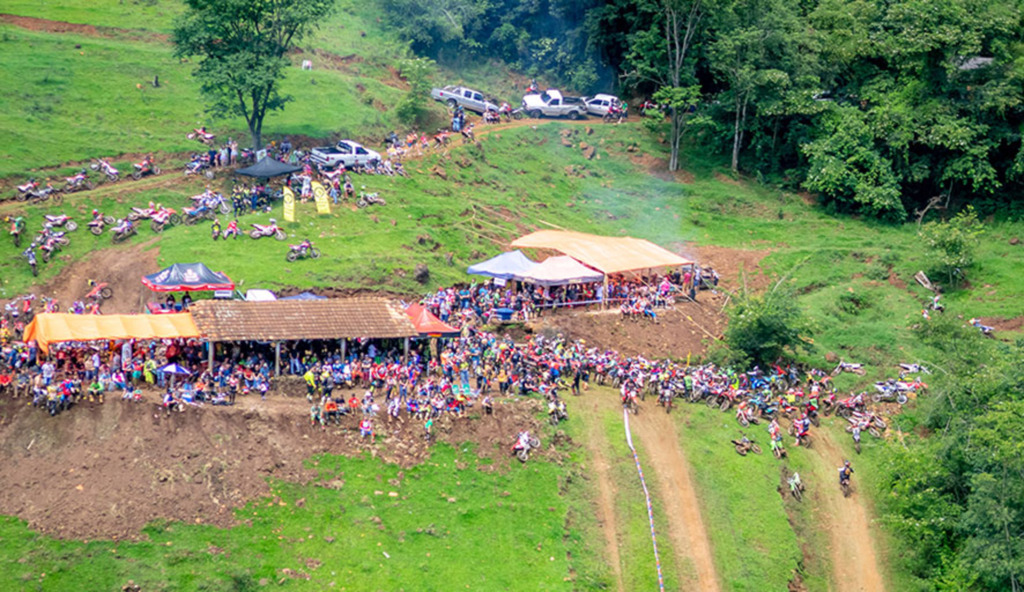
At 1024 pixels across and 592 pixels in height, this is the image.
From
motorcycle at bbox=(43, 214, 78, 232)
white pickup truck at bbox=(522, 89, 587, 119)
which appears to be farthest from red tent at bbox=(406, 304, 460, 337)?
white pickup truck at bbox=(522, 89, 587, 119)

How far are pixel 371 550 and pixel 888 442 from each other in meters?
21.8

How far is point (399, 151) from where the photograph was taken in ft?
211

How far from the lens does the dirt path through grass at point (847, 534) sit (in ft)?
132

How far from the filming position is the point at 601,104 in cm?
7694

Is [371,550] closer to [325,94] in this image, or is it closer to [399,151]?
[399,151]

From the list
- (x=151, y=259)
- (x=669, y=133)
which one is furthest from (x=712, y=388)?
(x=669, y=133)

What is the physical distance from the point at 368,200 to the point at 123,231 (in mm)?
12710

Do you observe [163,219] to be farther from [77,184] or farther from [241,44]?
[241,44]

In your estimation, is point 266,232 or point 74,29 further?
point 74,29

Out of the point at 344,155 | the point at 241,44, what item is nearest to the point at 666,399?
the point at 344,155

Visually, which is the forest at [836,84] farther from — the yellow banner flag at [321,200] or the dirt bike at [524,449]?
the dirt bike at [524,449]

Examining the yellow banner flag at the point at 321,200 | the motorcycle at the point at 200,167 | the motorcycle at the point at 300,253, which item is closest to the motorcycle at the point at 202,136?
the motorcycle at the point at 200,167

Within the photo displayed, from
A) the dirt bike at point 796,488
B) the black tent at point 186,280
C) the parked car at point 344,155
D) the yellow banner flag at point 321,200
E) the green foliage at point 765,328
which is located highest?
the parked car at point 344,155

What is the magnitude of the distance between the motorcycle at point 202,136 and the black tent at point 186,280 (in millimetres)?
17634
